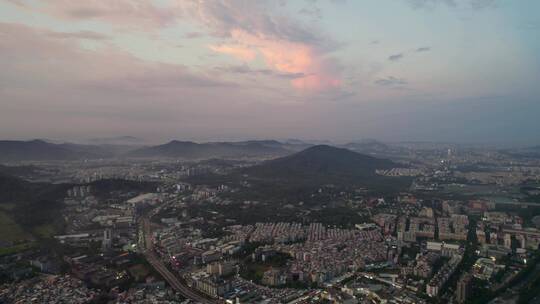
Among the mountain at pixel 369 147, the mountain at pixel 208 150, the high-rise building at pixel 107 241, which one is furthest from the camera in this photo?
the mountain at pixel 369 147

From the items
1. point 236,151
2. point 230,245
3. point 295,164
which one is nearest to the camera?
point 230,245

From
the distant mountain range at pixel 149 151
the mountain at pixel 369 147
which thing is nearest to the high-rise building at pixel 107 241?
the distant mountain range at pixel 149 151

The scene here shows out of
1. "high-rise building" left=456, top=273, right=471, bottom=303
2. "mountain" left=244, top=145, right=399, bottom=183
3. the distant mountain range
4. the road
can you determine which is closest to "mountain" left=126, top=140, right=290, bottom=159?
the distant mountain range

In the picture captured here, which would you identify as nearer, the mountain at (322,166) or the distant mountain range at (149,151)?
the mountain at (322,166)

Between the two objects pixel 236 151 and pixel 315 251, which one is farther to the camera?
pixel 236 151

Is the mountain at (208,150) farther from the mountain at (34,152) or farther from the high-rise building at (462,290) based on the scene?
the high-rise building at (462,290)

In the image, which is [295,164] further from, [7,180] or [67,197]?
[7,180]

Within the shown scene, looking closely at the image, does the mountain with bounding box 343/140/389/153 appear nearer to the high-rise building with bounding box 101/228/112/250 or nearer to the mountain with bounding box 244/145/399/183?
the mountain with bounding box 244/145/399/183

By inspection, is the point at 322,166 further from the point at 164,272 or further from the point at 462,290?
the point at 462,290

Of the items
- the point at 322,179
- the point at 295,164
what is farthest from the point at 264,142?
the point at 322,179
